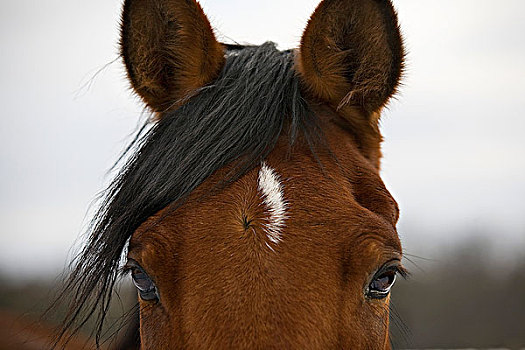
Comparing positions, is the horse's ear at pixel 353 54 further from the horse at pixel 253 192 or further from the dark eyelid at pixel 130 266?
the dark eyelid at pixel 130 266

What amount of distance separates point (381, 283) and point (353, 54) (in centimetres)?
103

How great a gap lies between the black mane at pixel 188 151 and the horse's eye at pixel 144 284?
16 centimetres

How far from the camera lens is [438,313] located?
14.1 metres

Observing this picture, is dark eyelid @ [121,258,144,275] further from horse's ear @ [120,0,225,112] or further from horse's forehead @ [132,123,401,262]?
horse's ear @ [120,0,225,112]

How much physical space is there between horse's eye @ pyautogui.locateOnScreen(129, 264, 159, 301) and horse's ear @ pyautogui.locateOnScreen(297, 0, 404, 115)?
1093 mm

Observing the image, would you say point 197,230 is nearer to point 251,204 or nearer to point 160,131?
point 251,204

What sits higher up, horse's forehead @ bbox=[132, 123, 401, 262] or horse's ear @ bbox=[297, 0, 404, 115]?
horse's ear @ bbox=[297, 0, 404, 115]

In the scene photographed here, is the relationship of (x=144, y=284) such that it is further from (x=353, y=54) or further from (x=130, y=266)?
(x=353, y=54)

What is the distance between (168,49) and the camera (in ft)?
7.86

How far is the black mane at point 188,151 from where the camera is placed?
2.06m

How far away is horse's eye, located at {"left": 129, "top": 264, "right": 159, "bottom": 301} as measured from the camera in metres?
1.94

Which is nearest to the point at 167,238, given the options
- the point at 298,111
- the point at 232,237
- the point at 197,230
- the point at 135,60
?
the point at 197,230

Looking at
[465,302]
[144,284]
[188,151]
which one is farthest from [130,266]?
[465,302]

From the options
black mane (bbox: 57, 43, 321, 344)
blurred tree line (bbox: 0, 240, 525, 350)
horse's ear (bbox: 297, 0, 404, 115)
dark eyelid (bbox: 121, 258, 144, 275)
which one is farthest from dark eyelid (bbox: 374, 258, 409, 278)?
blurred tree line (bbox: 0, 240, 525, 350)
